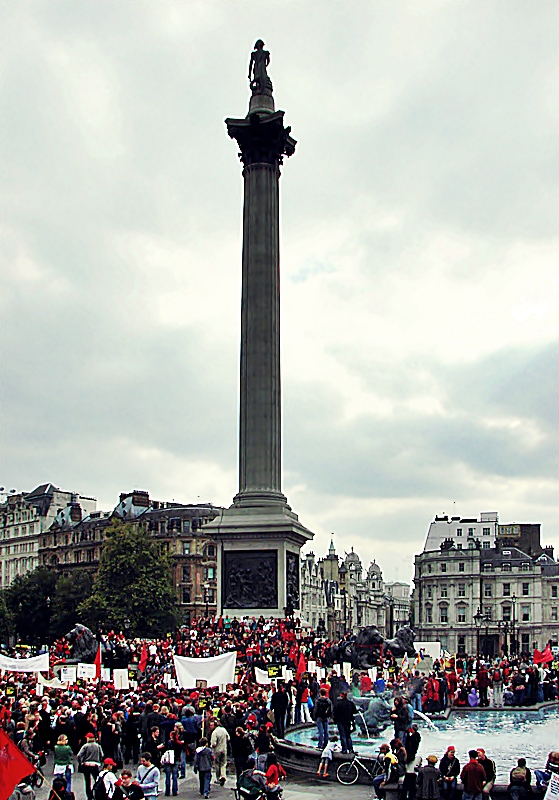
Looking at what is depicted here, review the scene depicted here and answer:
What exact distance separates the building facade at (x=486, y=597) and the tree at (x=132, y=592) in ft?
209

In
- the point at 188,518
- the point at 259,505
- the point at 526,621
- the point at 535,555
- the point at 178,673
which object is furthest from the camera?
the point at 535,555

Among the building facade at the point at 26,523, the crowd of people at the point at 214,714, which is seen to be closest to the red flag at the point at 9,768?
the crowd of people at the point at 214,714

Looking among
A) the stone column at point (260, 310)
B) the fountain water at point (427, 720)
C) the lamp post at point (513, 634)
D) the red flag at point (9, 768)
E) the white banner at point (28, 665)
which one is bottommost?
the lamp post at point (513, 634)

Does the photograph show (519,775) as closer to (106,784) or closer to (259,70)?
(106,784)

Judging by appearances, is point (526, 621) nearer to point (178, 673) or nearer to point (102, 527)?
point (102, 527)

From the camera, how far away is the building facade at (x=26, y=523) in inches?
5374

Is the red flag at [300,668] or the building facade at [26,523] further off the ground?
the building facade at [26,523]

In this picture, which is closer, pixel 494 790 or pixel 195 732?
pixel 494 790

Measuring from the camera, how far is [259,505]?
180ft

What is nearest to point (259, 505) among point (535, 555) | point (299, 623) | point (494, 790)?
point (299, 623)

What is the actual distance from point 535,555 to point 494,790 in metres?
136

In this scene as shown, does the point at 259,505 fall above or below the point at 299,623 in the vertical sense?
above

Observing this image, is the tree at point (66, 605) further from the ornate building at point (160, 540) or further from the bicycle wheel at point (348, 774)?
the bicycle wheel at point (348, 774)

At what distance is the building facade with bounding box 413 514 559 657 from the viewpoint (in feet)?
453
